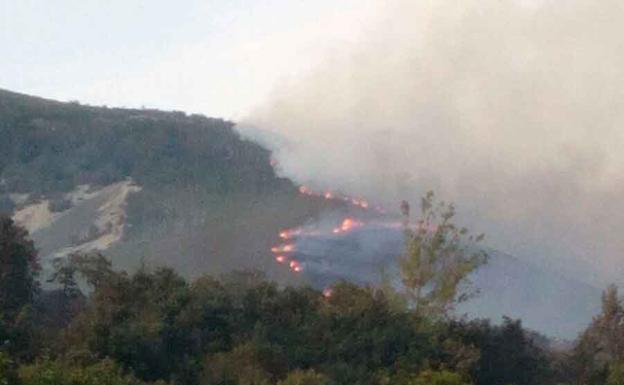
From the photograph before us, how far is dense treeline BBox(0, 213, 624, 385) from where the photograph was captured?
3008cm

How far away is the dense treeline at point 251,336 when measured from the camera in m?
30.1

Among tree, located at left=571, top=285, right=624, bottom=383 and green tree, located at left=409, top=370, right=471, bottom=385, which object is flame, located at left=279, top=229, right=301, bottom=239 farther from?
green tree, located at left=409, top=370, right=471, bottom=385

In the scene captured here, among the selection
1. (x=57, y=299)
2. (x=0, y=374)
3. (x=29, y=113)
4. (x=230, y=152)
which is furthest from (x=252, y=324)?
(x=29, y=113)

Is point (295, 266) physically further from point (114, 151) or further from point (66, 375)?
point (66, 375)

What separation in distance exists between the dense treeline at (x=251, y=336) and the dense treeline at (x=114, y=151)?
35517 millimetres

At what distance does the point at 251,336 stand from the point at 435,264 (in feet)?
30.9

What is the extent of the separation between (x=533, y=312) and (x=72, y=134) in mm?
31125

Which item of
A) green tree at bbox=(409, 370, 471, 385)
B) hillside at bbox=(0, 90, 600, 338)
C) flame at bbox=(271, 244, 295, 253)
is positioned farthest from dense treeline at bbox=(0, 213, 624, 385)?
flame at bbox=(271, 244, 295, 253)

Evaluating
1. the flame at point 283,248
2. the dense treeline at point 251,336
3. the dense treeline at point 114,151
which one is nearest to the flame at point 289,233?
the flame at point 283,248

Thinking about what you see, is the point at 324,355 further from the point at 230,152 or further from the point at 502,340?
the point at 230,152

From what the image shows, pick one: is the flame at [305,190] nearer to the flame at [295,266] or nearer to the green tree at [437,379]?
the flame at [295,266]

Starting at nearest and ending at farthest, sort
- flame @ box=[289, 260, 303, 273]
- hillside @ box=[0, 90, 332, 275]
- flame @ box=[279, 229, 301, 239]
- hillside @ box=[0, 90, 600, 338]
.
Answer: flame @ box=[289, 260, 303, 273] → hillside @ box=[0, 90, 600, 338] → flame @ box=[279, 229, 301, 239] → hillside @ box=[0, 90, 332, 275]

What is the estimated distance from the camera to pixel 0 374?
69.9 ft

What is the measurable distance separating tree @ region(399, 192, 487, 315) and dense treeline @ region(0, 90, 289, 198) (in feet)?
98.1
